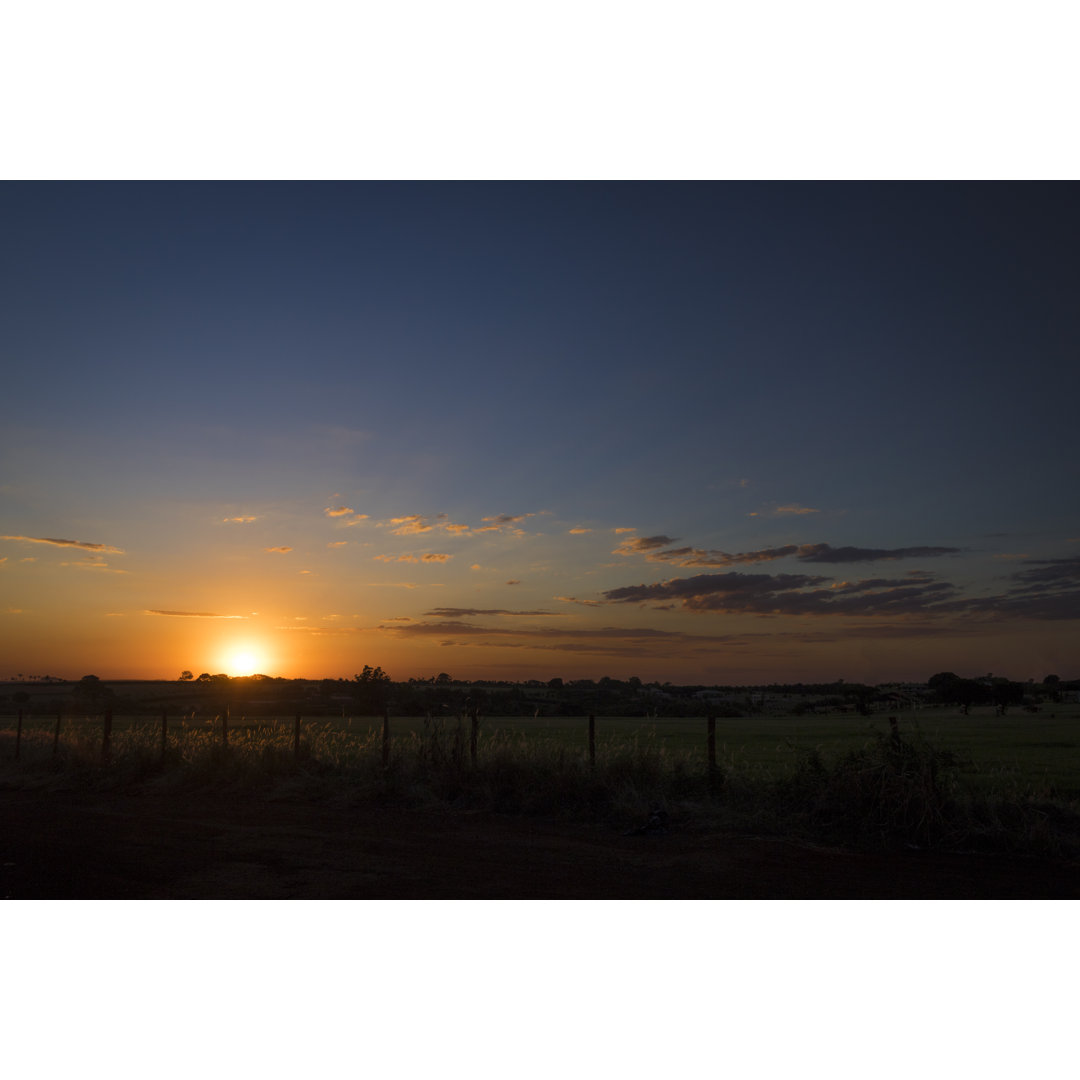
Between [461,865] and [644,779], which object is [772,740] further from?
[461,865]

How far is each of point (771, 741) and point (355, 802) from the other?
23.9 metres

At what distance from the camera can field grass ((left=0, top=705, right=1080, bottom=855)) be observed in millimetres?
9836

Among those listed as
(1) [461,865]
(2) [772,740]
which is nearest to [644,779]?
(1) [461,865]

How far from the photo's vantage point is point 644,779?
12.6m

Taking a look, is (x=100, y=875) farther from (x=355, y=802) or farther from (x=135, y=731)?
(x=135, y=731)

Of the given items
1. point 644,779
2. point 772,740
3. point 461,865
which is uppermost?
point 644,779

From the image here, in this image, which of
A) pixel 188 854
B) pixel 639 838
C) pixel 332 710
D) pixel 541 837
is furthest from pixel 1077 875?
pixel 332 710

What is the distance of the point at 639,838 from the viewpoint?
408 inches

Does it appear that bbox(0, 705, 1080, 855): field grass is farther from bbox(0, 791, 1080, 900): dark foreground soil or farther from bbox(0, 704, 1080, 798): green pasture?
bbox(0, 791, 1080, 900): dark foreground soil

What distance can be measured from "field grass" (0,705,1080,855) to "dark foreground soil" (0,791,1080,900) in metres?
0.61

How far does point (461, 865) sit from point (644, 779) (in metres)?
4.78

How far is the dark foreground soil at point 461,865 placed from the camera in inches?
301

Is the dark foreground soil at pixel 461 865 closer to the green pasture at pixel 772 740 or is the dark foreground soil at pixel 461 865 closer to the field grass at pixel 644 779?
the field grass at pixel 644 779

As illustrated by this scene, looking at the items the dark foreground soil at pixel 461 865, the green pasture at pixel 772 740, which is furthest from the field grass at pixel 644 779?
the dark foreground soil at pixel 461 865
